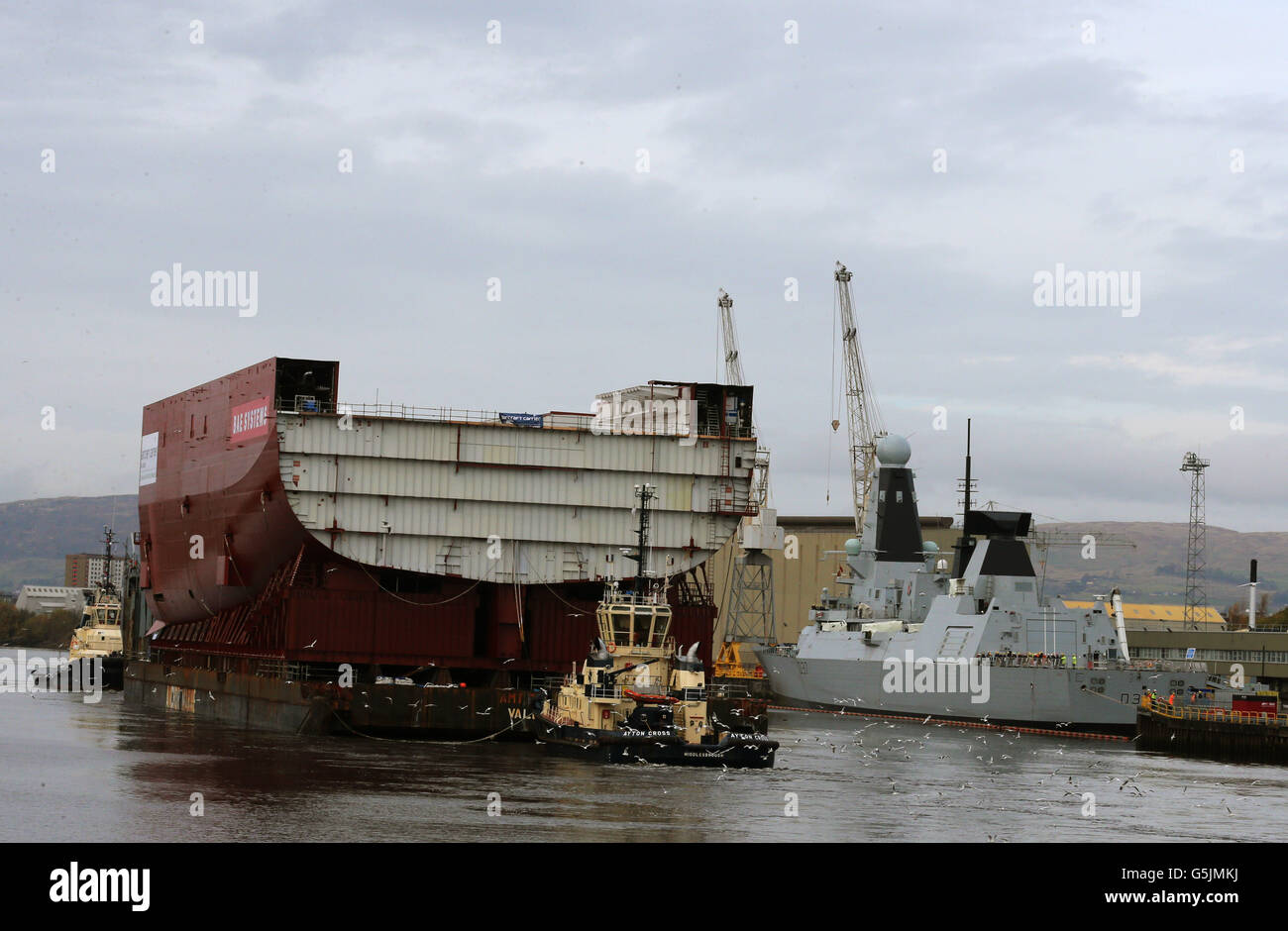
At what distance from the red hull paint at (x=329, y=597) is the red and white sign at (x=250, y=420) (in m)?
0.08

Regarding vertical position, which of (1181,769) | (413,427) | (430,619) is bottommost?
(1181,769)

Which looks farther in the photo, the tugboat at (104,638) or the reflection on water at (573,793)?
the tugboat at (104,638)

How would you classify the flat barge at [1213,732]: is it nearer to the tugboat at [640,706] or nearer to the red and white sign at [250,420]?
the tugboat at [640,706]

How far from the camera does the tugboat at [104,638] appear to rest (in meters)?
118

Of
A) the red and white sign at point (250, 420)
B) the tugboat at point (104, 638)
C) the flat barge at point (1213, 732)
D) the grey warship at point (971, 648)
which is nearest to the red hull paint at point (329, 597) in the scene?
the red and white sign at point (250, 420)

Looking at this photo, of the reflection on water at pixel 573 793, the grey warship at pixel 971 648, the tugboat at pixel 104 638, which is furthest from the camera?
the tugboat at pixel 104 638

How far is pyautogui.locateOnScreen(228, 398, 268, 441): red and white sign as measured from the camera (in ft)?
223
